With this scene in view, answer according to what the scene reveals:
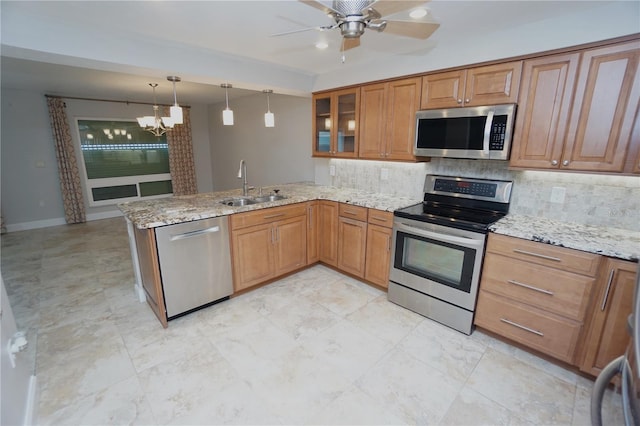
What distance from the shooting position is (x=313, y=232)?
349 cm

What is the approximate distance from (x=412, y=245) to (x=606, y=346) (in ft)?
4.52

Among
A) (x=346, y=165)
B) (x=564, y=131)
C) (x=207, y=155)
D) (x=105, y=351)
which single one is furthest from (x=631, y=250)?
(x=207, y=155)

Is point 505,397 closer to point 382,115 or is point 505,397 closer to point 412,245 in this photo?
point 412,245

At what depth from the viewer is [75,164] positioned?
566 centimetres

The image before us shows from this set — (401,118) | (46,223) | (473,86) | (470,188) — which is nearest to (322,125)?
(401,118)

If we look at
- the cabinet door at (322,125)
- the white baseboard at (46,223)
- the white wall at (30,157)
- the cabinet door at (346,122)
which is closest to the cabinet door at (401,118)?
the cabinet door at (346,122)

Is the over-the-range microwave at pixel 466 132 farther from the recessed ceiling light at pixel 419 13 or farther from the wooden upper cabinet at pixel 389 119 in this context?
the recessed ceiling light at pixel 419 13

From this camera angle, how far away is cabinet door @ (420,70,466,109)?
2.46 metres

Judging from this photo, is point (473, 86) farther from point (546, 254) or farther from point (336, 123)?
point (336, 123)

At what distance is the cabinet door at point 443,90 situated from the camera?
2.46 m

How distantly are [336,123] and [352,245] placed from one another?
1516 mm

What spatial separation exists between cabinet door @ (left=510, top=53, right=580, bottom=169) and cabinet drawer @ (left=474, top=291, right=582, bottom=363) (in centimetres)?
109

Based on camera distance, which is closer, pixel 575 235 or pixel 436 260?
pixel 575 235

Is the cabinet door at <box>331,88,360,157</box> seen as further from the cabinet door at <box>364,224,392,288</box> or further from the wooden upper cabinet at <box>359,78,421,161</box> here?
the cabinet door at <box>364,224,392,288</box>
